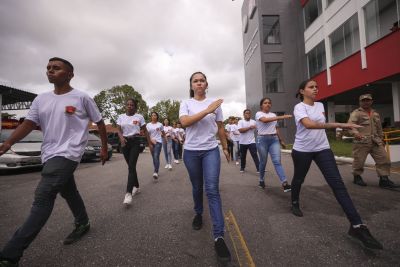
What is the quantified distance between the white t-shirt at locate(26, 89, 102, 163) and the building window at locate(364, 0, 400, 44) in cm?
1535

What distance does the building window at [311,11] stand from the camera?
20188 millimetres

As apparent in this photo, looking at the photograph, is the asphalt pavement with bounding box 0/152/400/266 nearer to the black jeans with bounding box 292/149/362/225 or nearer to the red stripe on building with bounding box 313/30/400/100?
the black jeans with bounding box 292/149/362/225

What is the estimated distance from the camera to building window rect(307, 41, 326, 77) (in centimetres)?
1994

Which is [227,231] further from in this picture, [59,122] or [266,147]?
[266,147]

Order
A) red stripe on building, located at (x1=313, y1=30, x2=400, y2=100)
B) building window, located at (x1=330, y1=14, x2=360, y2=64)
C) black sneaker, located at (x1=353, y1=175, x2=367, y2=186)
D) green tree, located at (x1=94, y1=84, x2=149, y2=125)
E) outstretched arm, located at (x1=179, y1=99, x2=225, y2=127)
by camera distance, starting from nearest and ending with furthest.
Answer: outstretched arm, located at (x1=179, y1=99, x2=225, y2=127) < black sneaker, located at (x1=353, y1=175, x2=367, y2=186) < red stripe on building, located at (x1=313, y1=30, x2=400, y2=100) < building window, located at (x1=330, y1=14, x2=360, y2=64) < green tree, located at (x1=94, y1=84, x2=149, y2=125)

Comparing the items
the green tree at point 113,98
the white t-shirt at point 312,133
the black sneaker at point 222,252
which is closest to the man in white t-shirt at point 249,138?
the white t-shirt at point 312,133

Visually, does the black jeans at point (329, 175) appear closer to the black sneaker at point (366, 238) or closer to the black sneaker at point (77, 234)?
the black sneaker at point (366, 238)

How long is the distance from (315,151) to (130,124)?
3470mm

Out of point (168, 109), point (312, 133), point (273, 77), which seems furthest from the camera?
point (168, 109)

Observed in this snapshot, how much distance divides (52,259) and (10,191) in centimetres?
460

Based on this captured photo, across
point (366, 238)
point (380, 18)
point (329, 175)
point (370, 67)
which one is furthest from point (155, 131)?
point (380, 18)

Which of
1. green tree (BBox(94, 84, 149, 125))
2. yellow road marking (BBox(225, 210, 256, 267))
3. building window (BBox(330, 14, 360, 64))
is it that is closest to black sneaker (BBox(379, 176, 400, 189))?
yellow road marking (BBox(225, 210, 256, 267))

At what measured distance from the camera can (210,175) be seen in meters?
2.71

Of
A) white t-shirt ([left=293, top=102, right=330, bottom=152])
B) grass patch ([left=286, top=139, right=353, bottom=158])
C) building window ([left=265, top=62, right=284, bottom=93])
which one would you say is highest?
building window ([left=265, top=62, right=284, bottom=93])
